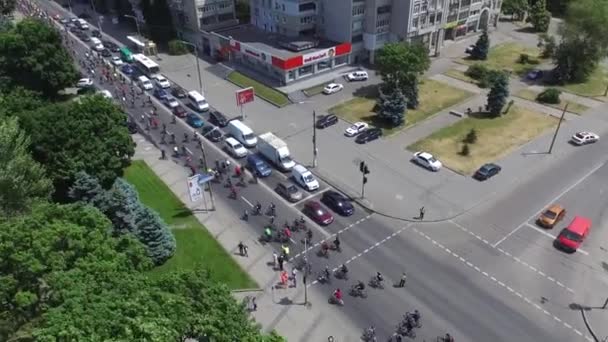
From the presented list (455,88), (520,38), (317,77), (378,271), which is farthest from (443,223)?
(520,38)

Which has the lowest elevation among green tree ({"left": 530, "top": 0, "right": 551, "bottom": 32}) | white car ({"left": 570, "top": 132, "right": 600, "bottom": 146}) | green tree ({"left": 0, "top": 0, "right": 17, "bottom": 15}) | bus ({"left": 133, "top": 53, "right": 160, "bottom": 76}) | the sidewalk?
the sidewalk

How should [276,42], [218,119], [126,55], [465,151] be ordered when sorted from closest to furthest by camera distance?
[465,151]
[218,119]
[276,42]
[126,55]

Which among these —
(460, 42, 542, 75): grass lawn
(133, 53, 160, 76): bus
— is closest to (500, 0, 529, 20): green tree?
(460, 42, 542, 75): grass lawn

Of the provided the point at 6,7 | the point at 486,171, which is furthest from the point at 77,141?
the point at 6,7

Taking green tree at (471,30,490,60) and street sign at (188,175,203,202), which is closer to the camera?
street sign at (188,175,203,202)

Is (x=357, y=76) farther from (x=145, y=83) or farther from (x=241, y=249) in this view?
(x=241, y=249)

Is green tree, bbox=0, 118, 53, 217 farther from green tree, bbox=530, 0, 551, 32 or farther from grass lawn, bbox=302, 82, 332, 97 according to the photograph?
green tree, bbox=530, 0, 551, 32

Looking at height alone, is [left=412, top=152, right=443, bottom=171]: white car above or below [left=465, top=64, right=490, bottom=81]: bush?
below
